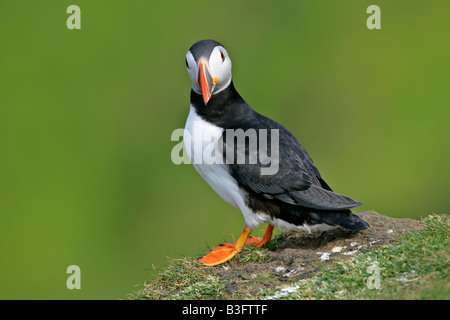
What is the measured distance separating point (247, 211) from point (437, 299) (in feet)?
5.91

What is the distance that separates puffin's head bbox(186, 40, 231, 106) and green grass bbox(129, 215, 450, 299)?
4.05 ft

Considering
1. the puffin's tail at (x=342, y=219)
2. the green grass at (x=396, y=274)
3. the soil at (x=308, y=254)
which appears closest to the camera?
the green grass at (x=396, y=274)

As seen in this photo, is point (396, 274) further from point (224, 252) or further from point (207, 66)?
point (207, 66)

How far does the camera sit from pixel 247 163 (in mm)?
4695

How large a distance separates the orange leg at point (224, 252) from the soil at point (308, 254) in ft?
0.20

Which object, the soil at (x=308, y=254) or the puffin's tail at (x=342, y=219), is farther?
the puffin's tail at (x=342, y=219)

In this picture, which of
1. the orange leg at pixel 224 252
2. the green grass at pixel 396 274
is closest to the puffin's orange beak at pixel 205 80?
the orange leg at pixel 224 252

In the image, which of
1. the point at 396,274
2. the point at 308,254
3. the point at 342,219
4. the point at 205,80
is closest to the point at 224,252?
the point at 308,254

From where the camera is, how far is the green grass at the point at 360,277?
3.64 meters

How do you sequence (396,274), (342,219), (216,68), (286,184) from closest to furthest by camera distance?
(396,274) → (342,219) → (286,184) → (216,68)

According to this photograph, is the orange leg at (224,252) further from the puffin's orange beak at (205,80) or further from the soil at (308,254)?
the puffin's orange beak at (205,80)

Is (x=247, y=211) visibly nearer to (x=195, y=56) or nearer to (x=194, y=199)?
(x=195, y=56)

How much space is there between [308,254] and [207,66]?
59.1 inches

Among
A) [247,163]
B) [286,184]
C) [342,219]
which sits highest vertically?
[247,163]
